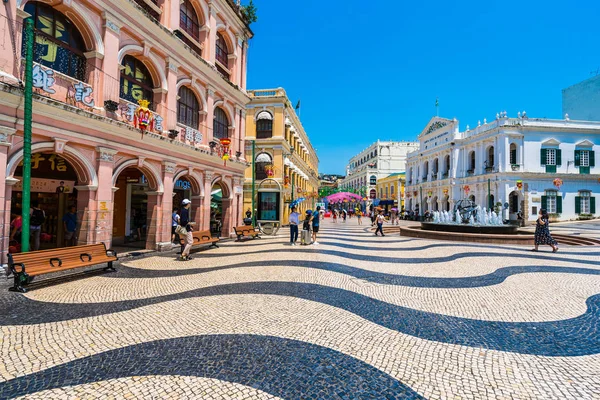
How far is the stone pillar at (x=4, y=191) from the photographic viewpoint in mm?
6906

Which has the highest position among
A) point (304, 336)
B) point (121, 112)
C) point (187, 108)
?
point (187, 108)

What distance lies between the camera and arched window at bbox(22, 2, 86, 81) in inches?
316

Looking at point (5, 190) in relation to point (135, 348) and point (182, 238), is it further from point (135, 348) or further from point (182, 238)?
point (135, 348)

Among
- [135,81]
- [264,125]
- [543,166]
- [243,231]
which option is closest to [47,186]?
[135,81]

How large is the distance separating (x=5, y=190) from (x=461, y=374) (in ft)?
32.1

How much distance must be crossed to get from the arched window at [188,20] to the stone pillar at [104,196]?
743cm

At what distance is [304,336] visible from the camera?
13.7 feet

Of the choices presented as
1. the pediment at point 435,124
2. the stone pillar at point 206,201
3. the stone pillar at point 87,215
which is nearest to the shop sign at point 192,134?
the stone pillar at point 206,201

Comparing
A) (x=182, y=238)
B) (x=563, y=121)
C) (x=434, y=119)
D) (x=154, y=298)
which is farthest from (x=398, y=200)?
(x=154, y=298)

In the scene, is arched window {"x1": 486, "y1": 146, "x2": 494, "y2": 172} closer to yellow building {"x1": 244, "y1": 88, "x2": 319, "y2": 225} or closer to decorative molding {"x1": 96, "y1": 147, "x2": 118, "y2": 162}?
yellow building {"x1": 244, "y1": 88, "x2": 319, "y2": 225}

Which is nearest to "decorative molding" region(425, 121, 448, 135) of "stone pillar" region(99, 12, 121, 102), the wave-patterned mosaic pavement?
the wave-patterned mosaic pavement

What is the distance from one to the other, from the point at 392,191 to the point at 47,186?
59994 mm

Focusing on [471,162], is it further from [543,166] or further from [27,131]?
[27,131]

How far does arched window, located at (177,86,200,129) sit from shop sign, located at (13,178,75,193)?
5.04m
